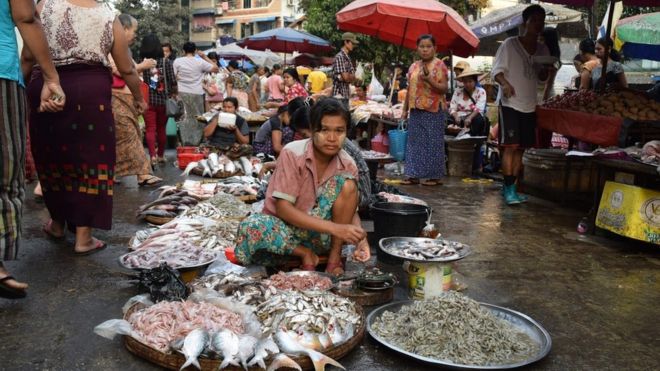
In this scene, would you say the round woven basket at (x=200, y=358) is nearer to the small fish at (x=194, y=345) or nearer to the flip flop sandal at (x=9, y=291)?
the small fish at (x=194, y=345)

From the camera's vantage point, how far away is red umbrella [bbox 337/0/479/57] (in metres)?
8.75

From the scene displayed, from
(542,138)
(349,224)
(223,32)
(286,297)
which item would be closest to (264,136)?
(542,138)

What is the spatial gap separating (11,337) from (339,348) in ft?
5.56

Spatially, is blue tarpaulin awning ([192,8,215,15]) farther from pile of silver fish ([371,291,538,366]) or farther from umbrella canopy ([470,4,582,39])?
pile of silver fish ([371,291,538,366])

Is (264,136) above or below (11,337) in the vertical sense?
above

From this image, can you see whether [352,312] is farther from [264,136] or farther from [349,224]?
[264,136]

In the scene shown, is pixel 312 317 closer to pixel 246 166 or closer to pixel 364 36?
pixel 246 166

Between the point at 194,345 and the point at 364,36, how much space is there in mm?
20857

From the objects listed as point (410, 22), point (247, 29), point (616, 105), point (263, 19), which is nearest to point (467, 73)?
point (410, 22)

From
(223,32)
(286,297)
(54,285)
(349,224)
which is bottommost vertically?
(54,285)

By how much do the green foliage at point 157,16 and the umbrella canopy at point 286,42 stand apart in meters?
28.1

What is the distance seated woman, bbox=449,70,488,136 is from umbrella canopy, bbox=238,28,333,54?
7950mm

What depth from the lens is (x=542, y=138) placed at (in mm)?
8469

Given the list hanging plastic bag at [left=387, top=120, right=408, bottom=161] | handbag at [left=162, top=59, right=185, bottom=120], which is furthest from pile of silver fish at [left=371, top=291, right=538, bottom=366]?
handbag at [left=162, top=59, right=185, bottom=120]
